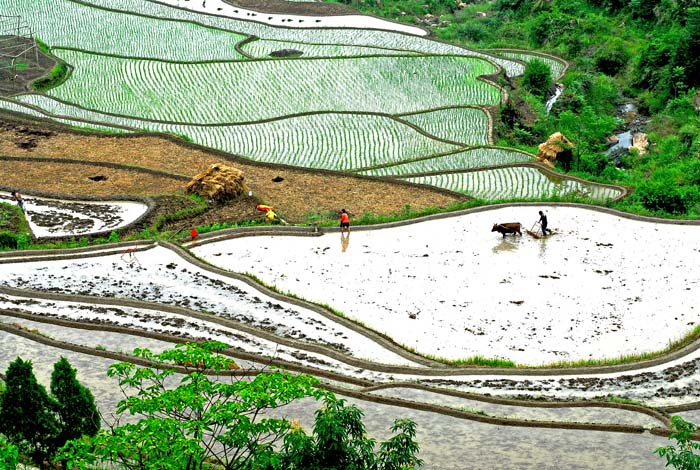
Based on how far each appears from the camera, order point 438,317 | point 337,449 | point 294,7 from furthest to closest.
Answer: point 294,7
point 438,317
point 337,449

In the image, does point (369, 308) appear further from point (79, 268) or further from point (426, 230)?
point (79, 268)

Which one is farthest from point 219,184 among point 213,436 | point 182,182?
point 213,436

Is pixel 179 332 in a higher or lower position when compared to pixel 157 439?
lower

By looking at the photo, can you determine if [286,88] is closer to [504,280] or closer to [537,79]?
[537,79]

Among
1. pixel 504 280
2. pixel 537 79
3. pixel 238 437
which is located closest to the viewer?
pixel 238 437

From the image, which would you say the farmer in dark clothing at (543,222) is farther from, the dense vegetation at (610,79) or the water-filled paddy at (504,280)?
the dense vegetation at (610,79)

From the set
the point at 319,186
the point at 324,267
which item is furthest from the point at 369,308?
the point at 319,186
